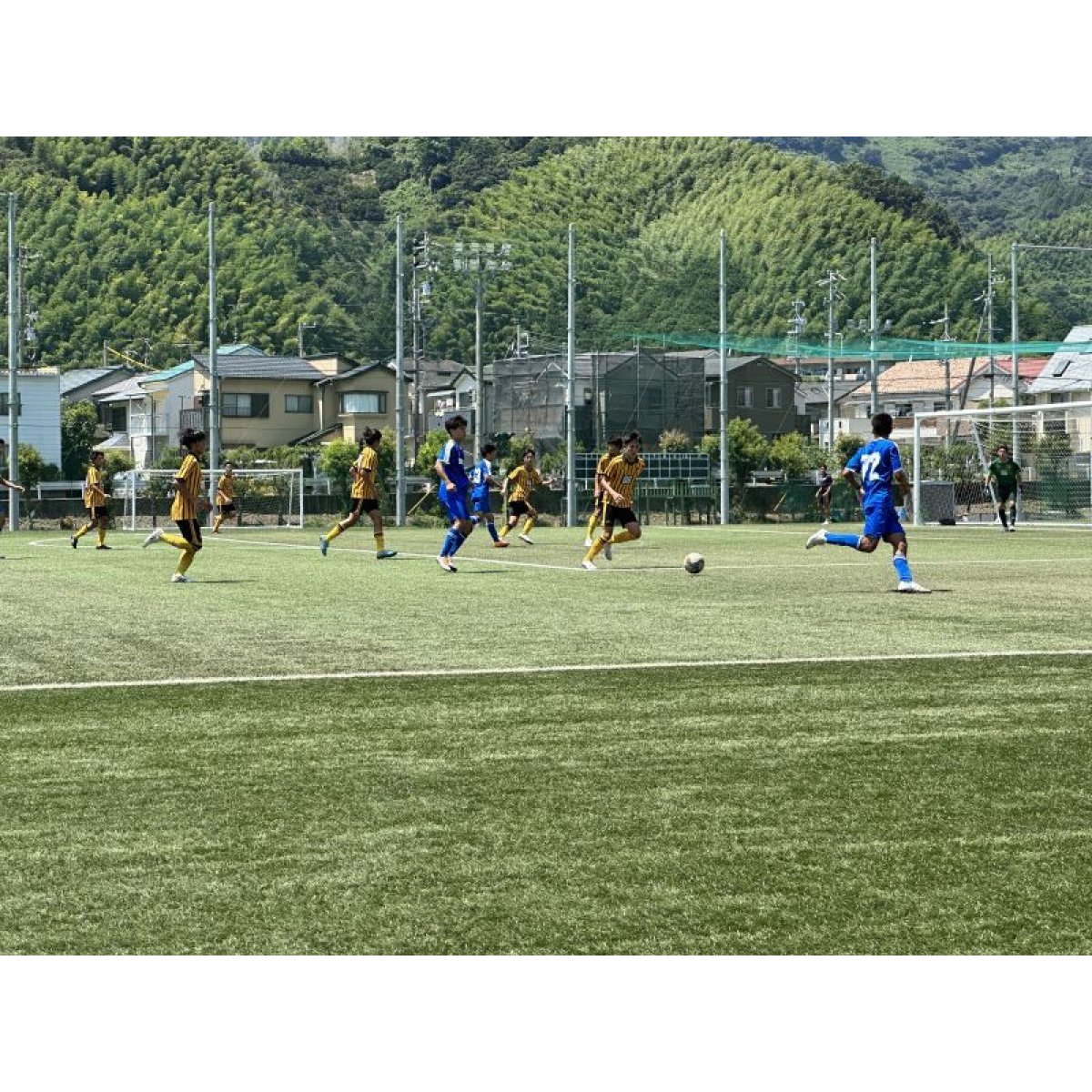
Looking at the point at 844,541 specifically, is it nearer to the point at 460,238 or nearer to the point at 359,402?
the point at 460,238

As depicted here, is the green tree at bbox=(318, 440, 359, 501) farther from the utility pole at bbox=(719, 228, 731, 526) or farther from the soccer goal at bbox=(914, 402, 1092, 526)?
the soccer goal at bbox=(914, 402, 1092, 526)

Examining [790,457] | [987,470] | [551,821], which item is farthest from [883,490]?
[790,457]

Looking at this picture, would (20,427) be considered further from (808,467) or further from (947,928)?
(947,928)

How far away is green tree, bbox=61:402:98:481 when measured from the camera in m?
96.6

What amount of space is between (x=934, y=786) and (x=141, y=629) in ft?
29.7

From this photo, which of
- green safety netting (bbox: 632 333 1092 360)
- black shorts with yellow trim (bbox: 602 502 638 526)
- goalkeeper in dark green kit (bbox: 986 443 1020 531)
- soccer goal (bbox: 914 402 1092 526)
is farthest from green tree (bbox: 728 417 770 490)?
black shorts with yellow trim (bbox: 602 502 638 526)

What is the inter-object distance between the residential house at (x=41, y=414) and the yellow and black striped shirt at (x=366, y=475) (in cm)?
6409

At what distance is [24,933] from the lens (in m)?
5.28

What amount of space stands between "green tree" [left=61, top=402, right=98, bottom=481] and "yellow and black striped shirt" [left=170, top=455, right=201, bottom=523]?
75.5 metres

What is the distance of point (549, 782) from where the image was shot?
777 centimetres

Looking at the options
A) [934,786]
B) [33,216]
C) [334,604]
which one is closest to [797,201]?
[33,216]

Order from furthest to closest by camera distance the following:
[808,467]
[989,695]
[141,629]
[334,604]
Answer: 1. [808,467]
2. [334,604]
3. [141,629]
4. [989,695]

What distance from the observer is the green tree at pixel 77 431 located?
9656 centimetres

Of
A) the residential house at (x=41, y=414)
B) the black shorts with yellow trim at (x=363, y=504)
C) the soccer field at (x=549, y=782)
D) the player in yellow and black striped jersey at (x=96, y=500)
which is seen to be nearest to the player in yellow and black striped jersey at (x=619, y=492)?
the black shorts with yellow trim at (x=363, y=504)
